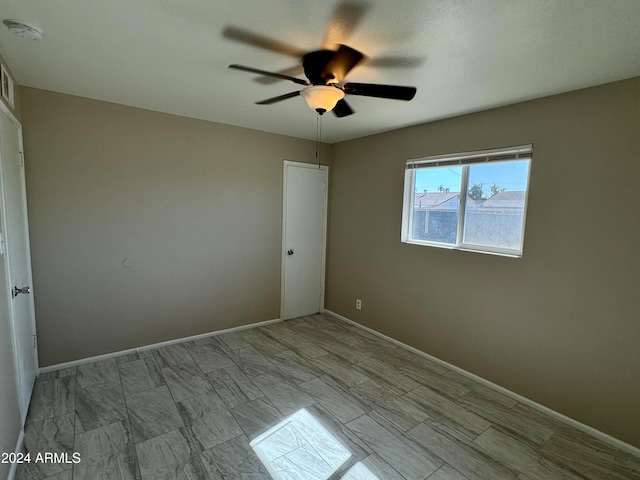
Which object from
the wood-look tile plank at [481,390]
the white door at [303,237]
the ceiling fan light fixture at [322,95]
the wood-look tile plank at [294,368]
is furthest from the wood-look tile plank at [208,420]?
the ceiling fan light fixture at [322,95]

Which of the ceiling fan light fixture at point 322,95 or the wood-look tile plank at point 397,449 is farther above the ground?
the ceiling fan light fixture at point 322,95

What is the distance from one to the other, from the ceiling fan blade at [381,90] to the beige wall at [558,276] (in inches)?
55.0

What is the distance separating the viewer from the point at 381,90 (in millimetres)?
1695

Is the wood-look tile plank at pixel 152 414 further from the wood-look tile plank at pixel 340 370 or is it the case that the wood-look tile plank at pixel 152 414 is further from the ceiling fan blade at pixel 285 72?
the ceiling fan blade at pixel 285 72

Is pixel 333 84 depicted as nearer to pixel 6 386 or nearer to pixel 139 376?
pixel 6 386

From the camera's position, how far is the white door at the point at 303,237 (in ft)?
13.5

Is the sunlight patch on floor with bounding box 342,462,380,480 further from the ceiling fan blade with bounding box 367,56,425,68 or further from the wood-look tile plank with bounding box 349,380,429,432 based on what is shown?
the ceiling fan blade with bounding box 367,56,425,68

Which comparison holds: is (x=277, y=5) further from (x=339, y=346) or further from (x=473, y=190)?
(x=339, y=346)

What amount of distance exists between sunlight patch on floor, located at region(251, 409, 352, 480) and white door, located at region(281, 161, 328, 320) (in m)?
2.10

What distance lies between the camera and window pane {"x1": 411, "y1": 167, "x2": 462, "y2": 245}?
306 cm

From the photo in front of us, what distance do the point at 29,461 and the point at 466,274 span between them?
3461mm

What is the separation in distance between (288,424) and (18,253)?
2.33 metres

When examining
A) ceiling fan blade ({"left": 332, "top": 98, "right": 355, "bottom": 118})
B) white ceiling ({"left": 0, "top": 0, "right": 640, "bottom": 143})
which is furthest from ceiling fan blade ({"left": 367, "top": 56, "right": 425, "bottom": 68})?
ceiling fan blade ({"left": 332, "top": 98, "right": 355, "bottom": 118})

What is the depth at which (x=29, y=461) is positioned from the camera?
180cm
